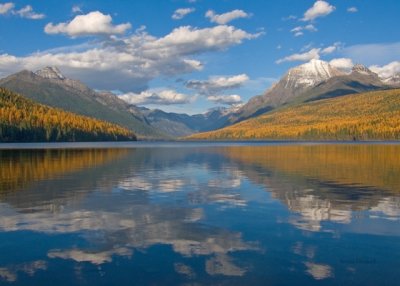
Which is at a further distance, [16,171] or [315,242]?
[16,171]

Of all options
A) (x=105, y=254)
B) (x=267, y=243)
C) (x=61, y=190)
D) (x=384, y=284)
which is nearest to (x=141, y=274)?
(x=105, y=254)

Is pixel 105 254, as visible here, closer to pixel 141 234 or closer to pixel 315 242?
pixel 141 234

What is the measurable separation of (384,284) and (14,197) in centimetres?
3176

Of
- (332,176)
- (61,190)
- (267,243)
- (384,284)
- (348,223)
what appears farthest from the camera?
(332,176)

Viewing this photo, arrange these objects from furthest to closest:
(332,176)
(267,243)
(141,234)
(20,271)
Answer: (332,176)
(141,234)
(267,243)
(20,271)

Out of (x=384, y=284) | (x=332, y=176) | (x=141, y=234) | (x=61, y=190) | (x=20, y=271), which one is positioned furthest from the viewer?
(x=332, y=176)

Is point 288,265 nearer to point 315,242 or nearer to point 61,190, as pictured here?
point 315,242

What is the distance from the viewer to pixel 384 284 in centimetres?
1716

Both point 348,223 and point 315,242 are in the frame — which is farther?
point 348,223

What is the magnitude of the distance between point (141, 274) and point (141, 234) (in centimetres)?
713

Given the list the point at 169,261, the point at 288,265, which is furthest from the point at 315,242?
the point at 169,261

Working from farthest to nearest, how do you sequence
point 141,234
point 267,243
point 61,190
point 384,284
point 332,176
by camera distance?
point 332,176
point 61,190
point 141,234
point 267,243
point 384,284

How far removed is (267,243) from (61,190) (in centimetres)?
2638

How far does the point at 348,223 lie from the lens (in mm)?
28172
